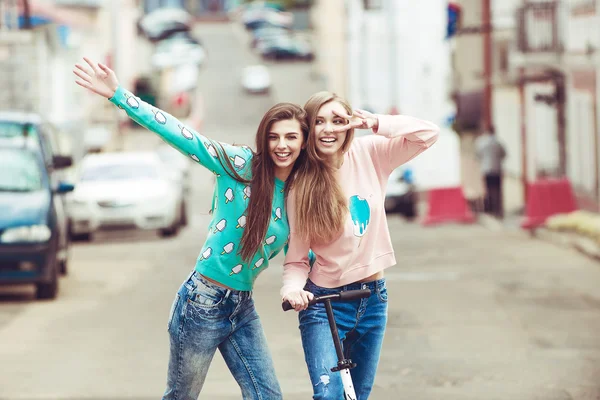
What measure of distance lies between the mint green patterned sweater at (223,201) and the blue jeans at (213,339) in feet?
0.28

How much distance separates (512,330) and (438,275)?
15.3 feet

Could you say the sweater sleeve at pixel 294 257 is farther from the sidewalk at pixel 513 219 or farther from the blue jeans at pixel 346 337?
the sidewalk at pixel 513 219

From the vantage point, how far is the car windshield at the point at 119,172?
75.9 ft

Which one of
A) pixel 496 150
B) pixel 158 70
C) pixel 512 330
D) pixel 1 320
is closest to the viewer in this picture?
pixel 512 330

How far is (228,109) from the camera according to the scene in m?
64.7

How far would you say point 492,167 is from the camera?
83.4ft

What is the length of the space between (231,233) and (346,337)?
0.66m

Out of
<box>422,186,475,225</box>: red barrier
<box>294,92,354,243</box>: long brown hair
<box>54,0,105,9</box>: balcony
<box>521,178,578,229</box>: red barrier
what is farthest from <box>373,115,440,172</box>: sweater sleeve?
<box>54,0,105,9</box>: balcony

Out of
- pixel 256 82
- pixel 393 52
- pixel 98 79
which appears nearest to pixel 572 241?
pixel 98 79

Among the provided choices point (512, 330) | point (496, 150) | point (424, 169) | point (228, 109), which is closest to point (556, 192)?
point (496, 150)

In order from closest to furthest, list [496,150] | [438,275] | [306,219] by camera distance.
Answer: [306,219]
[438,275]
[496,150]

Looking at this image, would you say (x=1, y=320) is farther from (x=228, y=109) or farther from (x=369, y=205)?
(x=228, y=109)

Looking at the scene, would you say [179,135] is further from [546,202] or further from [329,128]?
[546,202]

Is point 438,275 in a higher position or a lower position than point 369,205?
lower
